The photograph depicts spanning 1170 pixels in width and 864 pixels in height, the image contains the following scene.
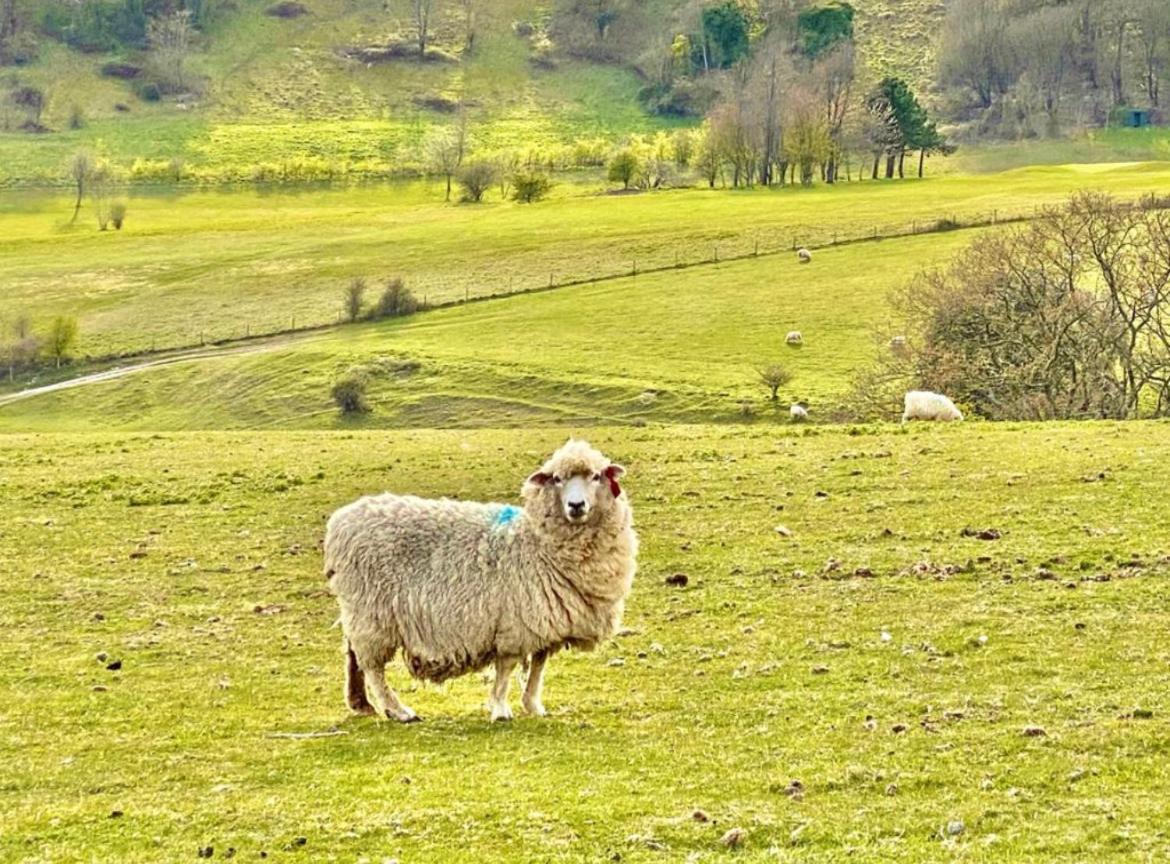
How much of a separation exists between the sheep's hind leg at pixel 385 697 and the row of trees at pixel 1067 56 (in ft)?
589

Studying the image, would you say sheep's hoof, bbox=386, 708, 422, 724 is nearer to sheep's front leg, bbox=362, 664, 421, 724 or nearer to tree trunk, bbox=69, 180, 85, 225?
sheep's front leg, bbox=362, 664, 421, 724

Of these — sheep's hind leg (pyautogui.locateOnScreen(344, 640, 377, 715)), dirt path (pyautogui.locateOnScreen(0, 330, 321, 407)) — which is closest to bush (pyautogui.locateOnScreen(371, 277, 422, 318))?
dirt path (pyautogui.locateOnScreen(0, 330, 321, 407))

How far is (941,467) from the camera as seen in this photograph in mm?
26328

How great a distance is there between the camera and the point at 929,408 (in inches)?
1602

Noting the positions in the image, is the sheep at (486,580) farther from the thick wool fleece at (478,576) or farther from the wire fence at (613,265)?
the wire fence at (613,265)

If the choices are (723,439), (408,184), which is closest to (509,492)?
(723,439)

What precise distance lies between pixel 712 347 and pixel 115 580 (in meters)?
47.4

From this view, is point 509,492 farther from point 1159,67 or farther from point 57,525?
point 1159,67

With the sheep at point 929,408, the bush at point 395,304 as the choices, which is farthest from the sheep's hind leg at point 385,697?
the bush at point 395,304

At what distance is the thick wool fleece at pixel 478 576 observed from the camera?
13.8 m

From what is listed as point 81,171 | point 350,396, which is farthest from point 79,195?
point 350,396

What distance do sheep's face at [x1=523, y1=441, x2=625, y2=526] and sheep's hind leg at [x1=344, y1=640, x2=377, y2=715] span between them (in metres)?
2.61

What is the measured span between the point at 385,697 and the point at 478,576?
5.17ft

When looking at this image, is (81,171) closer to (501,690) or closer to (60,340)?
(60,340)
